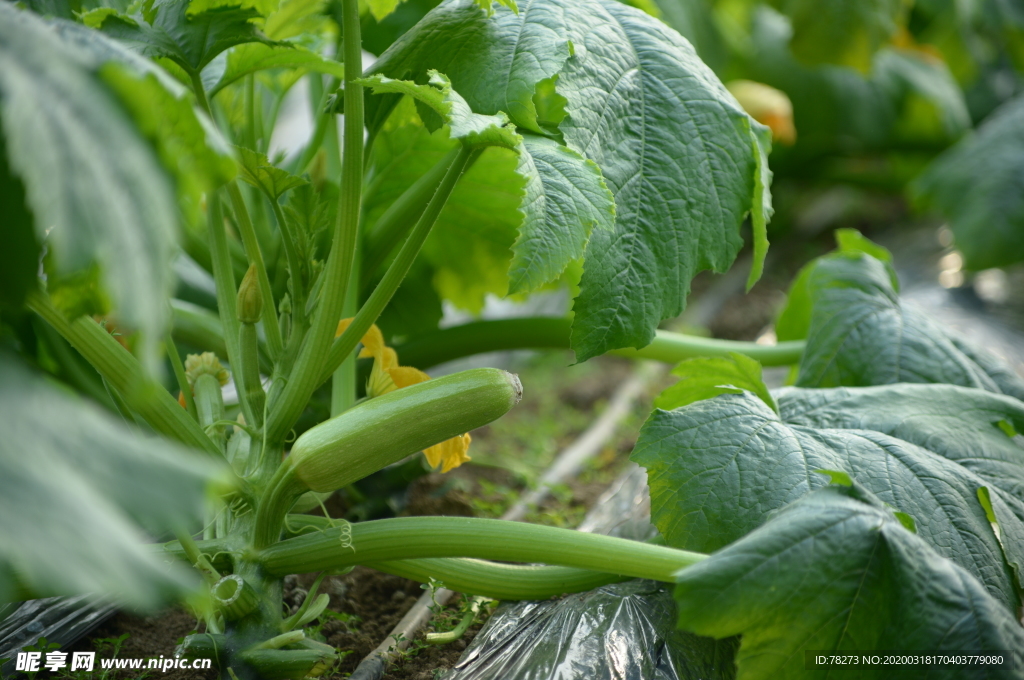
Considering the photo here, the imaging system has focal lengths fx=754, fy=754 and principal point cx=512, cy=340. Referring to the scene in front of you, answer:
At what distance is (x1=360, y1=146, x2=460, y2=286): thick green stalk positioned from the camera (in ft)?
3.82

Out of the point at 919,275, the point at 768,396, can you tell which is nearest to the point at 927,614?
the point at 768,396

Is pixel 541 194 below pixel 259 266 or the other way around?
the other way around

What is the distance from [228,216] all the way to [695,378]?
796mm

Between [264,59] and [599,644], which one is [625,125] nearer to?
[264,59]

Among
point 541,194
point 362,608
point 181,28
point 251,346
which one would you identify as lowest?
point 362,608

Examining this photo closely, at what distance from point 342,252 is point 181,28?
1.12ft

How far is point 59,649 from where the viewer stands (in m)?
1.04

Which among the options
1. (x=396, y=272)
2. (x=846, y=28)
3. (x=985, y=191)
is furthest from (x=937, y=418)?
(x=846, y=28)

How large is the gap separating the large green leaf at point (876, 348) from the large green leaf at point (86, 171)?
1.17 meters

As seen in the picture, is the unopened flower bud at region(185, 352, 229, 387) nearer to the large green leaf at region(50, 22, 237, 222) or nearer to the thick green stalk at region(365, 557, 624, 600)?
the thick green stalk at region(365, 557, 624, 600)

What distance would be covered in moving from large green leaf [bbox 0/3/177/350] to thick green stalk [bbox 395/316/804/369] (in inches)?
37.3

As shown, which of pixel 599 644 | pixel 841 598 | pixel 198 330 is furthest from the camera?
pixel 198 330

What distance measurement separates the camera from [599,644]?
99 centimetres

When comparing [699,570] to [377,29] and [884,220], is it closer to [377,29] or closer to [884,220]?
[377,29]
